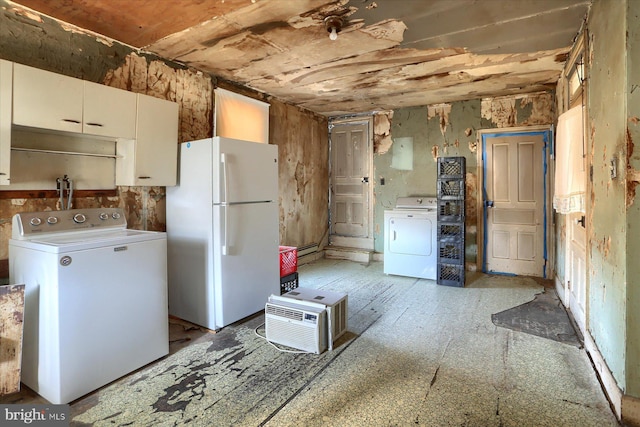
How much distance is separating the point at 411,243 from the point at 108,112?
3.66 meters

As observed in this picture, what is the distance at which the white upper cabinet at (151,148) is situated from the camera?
280cm

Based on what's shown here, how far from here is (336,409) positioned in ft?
6.27

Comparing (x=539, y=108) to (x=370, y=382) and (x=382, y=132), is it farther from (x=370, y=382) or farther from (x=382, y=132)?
(x=370, y=382)

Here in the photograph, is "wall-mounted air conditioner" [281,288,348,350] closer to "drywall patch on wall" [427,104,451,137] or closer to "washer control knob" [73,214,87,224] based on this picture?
"washer control knob" [73,214,87,224]

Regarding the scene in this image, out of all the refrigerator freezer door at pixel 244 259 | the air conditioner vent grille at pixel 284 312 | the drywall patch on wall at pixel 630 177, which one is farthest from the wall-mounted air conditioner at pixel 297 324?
the drywall patch on wall at pixel 630 177

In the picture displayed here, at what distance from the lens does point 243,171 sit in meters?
3.09

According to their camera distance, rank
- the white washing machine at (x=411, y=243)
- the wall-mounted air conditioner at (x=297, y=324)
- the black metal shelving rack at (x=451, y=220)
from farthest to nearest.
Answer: the white washing machine at (x=411, y=243) < the black metal shelving rack at (x=451, y=220) < the wall-mounted air conditioner at (x=297, y=324)

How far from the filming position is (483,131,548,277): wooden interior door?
4.58 meters

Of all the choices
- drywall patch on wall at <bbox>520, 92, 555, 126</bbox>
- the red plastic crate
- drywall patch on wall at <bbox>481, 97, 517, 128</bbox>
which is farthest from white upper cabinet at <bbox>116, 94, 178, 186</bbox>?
drywall patch on wall at <bbox>520, 92, 555, 126</bbox>

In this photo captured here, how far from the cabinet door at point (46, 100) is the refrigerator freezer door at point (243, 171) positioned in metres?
0.98

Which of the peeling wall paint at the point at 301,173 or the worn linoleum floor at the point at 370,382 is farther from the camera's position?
the peeling wall paint at the point at 301,173

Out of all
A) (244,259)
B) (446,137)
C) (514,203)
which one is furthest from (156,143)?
(514,203)

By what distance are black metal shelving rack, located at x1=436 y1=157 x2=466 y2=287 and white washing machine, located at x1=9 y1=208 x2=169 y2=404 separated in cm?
330

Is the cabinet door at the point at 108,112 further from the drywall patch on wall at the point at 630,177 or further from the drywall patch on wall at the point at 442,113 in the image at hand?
the drywall patch on wall at the point at 442,113
